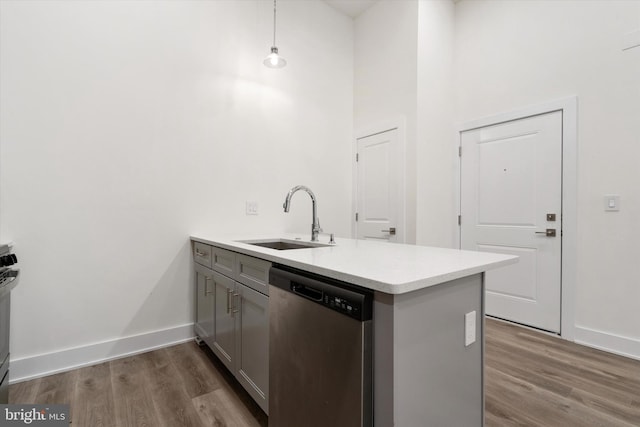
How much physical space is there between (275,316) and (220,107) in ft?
7.11

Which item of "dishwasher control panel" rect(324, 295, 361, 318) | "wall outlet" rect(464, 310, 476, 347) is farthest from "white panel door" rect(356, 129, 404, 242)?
"dishwasher control panel" rect(324, 295, 361, 318)

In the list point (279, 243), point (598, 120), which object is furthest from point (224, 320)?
point (598, 120)

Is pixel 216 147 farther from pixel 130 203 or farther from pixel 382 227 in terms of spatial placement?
pixel 382 227

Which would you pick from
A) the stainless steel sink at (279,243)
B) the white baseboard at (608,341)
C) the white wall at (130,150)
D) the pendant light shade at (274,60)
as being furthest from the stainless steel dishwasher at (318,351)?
the white baseboard at (608,341)

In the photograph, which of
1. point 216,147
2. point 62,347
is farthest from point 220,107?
point 62,347

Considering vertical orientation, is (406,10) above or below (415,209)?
above

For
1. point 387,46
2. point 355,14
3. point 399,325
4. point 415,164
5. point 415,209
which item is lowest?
point 399,325

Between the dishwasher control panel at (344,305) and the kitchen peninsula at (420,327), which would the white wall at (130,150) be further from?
the dishwasher control panel at (344,305)

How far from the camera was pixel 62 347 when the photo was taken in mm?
2156

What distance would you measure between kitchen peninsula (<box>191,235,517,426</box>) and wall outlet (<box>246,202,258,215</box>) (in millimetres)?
1468

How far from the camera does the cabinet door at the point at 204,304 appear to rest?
228cm

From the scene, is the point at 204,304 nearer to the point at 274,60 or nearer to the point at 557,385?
the point at 274,60

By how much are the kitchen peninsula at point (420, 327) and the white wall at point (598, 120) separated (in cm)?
180

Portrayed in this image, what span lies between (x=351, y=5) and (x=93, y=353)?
14.1ft
